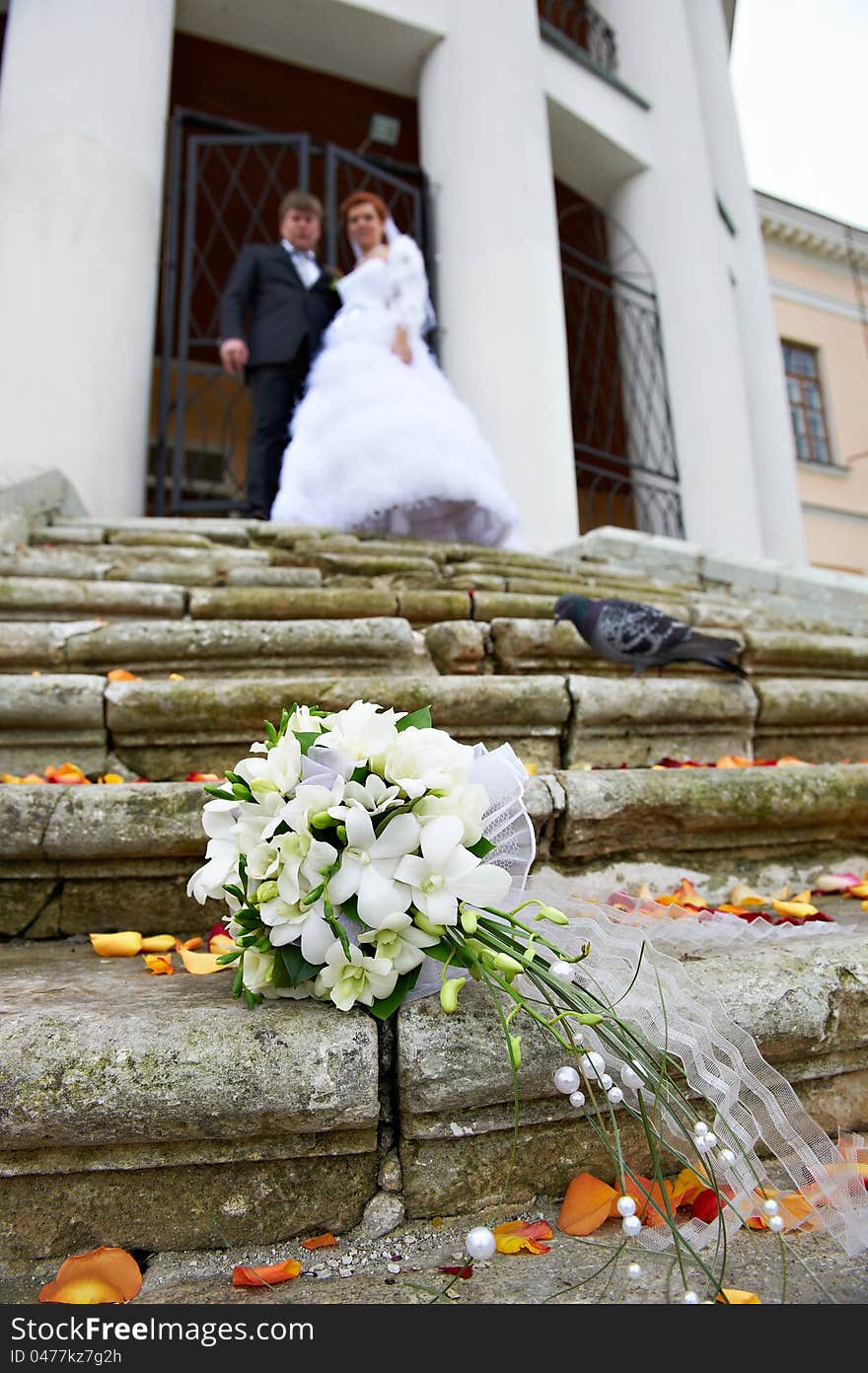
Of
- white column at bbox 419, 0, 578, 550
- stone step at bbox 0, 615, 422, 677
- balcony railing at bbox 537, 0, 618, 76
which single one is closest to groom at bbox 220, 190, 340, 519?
white column at bbox 419, 0, 578, 550

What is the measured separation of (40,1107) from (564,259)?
32.3 feet

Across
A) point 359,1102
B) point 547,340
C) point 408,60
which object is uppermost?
point 408,60

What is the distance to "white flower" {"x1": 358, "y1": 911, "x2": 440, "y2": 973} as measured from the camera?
0.81m

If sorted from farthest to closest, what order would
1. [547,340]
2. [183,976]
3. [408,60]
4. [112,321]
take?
1. [408,60]
2. [547,340]
3. [112,321]
4. [183,976]

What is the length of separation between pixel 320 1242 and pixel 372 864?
1.18ft

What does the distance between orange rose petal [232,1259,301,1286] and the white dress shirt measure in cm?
497

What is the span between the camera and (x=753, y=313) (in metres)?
8.55

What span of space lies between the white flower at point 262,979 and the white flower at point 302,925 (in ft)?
0.18

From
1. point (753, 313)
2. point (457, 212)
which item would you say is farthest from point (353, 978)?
point (753, 313)

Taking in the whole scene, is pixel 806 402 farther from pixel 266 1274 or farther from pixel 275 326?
pixel 266 1274

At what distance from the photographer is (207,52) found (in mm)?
6711

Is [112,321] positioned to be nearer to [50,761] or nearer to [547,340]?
[547,340]
